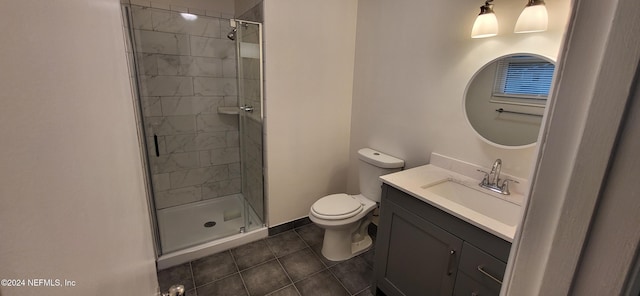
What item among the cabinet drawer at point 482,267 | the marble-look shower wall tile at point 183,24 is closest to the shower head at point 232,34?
the marble-look shower wall tile at point 183,24

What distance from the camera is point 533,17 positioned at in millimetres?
1234

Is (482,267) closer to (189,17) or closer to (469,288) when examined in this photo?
(469,288)

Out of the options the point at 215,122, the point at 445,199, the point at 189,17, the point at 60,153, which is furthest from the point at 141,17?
the point at 445,199

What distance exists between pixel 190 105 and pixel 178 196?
97 cm

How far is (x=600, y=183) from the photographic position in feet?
0.96

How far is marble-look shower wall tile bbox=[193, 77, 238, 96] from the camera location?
8.67 feet

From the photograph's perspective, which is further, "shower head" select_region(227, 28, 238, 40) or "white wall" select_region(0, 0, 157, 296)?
"shower head" select_region(227, 28, 238, 40)

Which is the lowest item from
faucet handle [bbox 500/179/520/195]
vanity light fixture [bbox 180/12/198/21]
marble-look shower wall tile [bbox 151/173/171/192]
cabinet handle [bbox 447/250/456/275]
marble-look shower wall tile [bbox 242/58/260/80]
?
marble-look shower wall tile [bbox 151/173/171/192]

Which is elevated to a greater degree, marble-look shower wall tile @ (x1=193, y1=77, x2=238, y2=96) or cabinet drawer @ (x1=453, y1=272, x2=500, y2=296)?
marble-look shower wall tile @ (x1=193, y1=77, x2=238, y2=96)

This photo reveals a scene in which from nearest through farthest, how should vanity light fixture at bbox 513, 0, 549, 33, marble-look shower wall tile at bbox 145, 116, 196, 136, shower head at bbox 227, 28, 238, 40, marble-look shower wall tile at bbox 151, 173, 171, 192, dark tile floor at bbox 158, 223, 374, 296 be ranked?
vanity light fixture at bbox 513, 0, 549, 33 → dark tile floor at bbox 158, 223, 374, 296 → shower head at bbox 227, 28, 238, 40 → marble-look shower wall tile at bbox 145, 116, 196, 136 → marble-look shower wall tile at bbox 151, 173, 171, 192

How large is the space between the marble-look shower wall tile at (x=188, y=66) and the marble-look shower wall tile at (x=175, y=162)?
82 cm

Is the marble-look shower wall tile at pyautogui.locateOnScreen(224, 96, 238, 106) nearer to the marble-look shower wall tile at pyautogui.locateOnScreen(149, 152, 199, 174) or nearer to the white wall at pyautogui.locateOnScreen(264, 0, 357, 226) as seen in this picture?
the marble-look shower wall tile at pyautogui.locateOnScreen(149, 152, 199, 174)

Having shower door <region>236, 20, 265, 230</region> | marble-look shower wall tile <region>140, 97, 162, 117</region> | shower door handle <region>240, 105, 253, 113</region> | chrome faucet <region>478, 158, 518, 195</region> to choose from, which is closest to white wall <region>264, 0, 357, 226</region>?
shower door <region>236, 20, 265, 230</region>

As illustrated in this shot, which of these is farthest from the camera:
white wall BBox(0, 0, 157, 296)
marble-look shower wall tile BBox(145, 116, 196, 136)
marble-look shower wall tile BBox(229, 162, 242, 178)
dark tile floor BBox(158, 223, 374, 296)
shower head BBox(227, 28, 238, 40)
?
marble-look shower wall tile BBox(229, 162, 242, 178)
